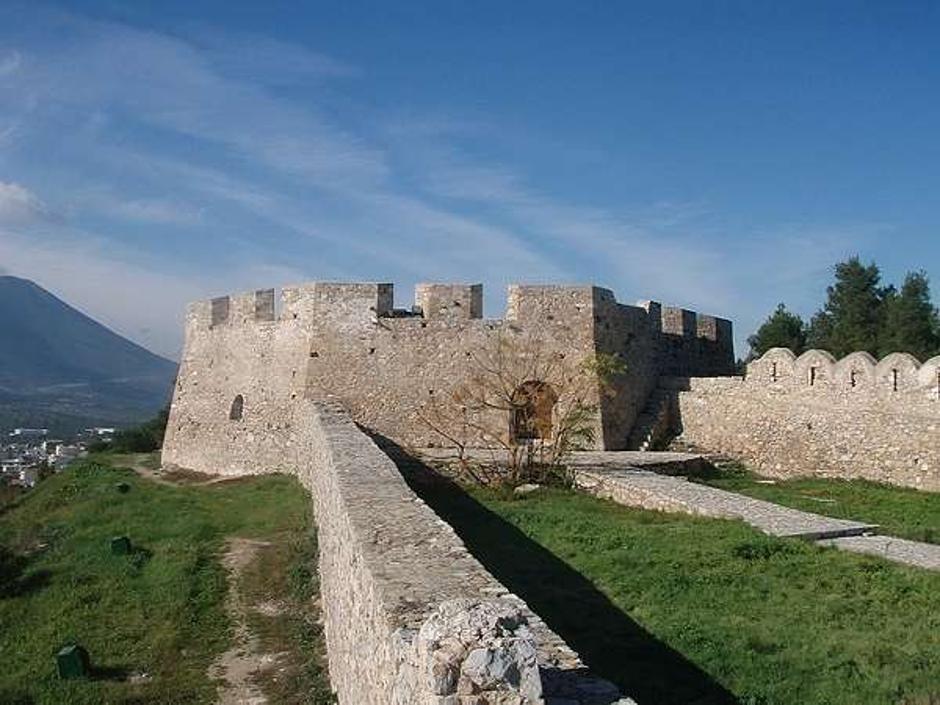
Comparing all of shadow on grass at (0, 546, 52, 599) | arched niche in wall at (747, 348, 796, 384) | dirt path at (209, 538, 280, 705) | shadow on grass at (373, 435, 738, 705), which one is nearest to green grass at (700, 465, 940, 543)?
arched niche in wall at (747, 348, 796, 384)

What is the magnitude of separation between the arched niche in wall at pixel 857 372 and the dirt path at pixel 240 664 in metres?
10.8

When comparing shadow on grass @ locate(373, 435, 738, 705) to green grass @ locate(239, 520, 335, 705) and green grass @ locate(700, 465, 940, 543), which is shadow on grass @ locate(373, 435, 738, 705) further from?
green grass @ locate(700, 465, 940, 543)

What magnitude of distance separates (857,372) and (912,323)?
36.0 feet

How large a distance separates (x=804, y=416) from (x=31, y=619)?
1298 centimetres

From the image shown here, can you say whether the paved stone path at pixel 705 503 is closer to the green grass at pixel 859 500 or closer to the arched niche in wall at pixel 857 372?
the green grass at pixel 859 500

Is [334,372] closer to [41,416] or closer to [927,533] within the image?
[927,533]

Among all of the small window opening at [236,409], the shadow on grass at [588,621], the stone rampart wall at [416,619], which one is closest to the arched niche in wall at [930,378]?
the shadow on grass at [588,621]

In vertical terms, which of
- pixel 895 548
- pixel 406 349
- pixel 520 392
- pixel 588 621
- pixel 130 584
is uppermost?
pixel 406 349

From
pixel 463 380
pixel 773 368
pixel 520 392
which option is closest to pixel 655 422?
pixel 773 368

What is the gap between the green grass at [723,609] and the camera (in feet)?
20.9

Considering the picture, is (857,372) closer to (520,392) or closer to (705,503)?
(705,503)

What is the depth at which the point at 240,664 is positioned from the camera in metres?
8.62

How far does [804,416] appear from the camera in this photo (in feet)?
56.3

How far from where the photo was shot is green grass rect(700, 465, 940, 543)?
37.8 ft
